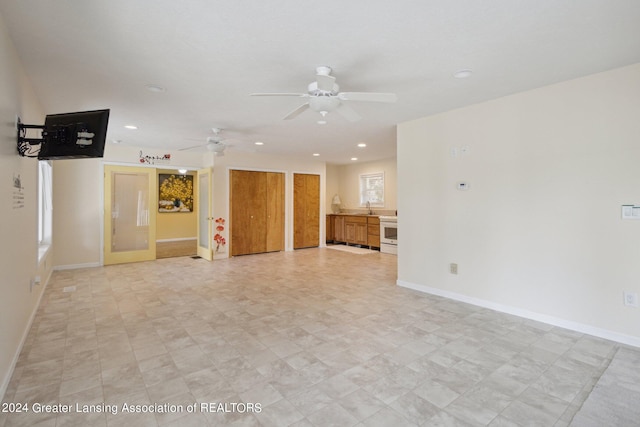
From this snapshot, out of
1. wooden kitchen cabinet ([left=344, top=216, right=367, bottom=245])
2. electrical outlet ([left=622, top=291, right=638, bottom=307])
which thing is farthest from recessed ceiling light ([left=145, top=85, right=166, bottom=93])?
wooden kitchen cabinet ([left=344, top=216, right=367, bottom=245])

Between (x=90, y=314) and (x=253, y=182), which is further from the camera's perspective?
(x=253, y=182)

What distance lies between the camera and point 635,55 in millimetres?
2580

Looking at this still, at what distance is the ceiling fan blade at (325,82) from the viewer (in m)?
2.43

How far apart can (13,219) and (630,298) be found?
5.32 m

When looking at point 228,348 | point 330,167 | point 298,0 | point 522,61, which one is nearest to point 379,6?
point 298,0

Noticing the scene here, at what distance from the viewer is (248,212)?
754cm

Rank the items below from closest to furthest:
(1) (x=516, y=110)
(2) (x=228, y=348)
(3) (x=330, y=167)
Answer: (2) (x=228, y=348) → (1) (x=516, y=110) → (3) (x=330, y=167)

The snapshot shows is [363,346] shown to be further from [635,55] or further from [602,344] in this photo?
[635,55]

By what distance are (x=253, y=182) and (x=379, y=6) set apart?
6.04 meters

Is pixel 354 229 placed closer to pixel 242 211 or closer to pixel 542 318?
pixel 242 211

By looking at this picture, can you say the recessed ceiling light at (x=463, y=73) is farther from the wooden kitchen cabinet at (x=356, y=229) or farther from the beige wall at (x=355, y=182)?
the wooden kitchen cabinet at (x=356, y=229)

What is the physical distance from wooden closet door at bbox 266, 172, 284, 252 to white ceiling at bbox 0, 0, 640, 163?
13.0 feet

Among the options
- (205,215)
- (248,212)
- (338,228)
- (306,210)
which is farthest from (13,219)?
(338,228)

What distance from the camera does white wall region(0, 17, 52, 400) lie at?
2.14 m
